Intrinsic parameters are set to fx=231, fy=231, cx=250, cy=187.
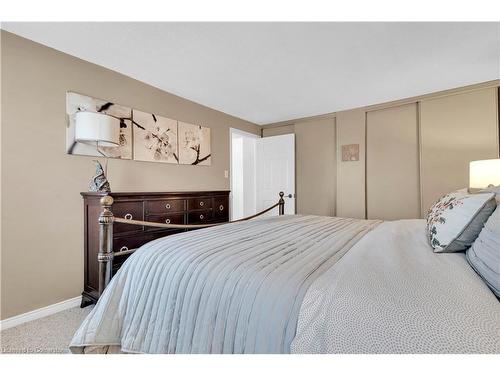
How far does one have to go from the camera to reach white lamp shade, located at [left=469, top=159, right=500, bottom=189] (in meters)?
2.03

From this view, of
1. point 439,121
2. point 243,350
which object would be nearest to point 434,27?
point 439,121

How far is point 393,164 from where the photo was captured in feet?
11.2

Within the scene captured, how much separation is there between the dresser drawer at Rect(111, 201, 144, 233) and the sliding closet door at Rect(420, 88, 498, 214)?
3.51 m

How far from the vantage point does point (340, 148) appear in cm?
382

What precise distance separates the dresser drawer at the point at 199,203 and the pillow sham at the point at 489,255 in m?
2.30

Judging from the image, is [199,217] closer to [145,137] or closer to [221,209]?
[221,209]

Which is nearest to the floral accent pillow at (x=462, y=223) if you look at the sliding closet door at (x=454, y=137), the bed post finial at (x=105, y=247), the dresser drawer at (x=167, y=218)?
the bed post finial at (x=105, y=247)

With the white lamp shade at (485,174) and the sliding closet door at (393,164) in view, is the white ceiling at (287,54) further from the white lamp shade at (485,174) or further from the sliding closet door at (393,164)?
the white lamp shade at (485,174)

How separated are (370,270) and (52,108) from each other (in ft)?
8.79

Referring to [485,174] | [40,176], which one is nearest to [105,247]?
[40,176]

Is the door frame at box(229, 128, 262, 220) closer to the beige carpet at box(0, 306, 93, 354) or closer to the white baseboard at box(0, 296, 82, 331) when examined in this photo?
the white baseboard at box(0, 296, 82, 331)

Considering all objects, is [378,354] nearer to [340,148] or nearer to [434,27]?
[434,27]

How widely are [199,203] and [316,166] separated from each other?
7.68 ft

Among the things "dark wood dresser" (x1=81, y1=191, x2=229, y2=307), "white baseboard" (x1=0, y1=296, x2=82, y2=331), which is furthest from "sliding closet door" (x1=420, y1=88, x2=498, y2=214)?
"white baseboard" (x1=0, y1=296, x2=82, y2=331)
